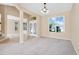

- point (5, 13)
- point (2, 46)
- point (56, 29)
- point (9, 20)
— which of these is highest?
point (5, 13)

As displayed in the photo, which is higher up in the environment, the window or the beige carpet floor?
→ the window

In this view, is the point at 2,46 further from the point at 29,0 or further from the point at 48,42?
the point at 29,0

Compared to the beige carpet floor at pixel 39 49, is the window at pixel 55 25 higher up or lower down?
higher up

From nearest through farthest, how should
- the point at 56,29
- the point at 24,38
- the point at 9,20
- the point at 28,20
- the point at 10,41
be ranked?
the point at 56,29, the point at 9,20, the point at 10,41, the point at 28,20, the point at 24,38

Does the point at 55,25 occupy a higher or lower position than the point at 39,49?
higher

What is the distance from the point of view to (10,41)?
14.1ft

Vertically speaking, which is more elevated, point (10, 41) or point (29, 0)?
point (29, 0)

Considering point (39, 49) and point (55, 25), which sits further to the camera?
point (39, 49)

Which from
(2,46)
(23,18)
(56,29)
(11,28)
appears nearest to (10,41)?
(2,46)

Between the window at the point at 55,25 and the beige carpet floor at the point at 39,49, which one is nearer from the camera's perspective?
the beige carpet floor at the point at 39,49

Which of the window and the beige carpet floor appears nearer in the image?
the beige carpet floor

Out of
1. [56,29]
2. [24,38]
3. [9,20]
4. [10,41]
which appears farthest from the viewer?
[24,38]

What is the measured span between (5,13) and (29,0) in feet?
8.12

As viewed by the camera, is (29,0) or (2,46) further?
(2,46)
